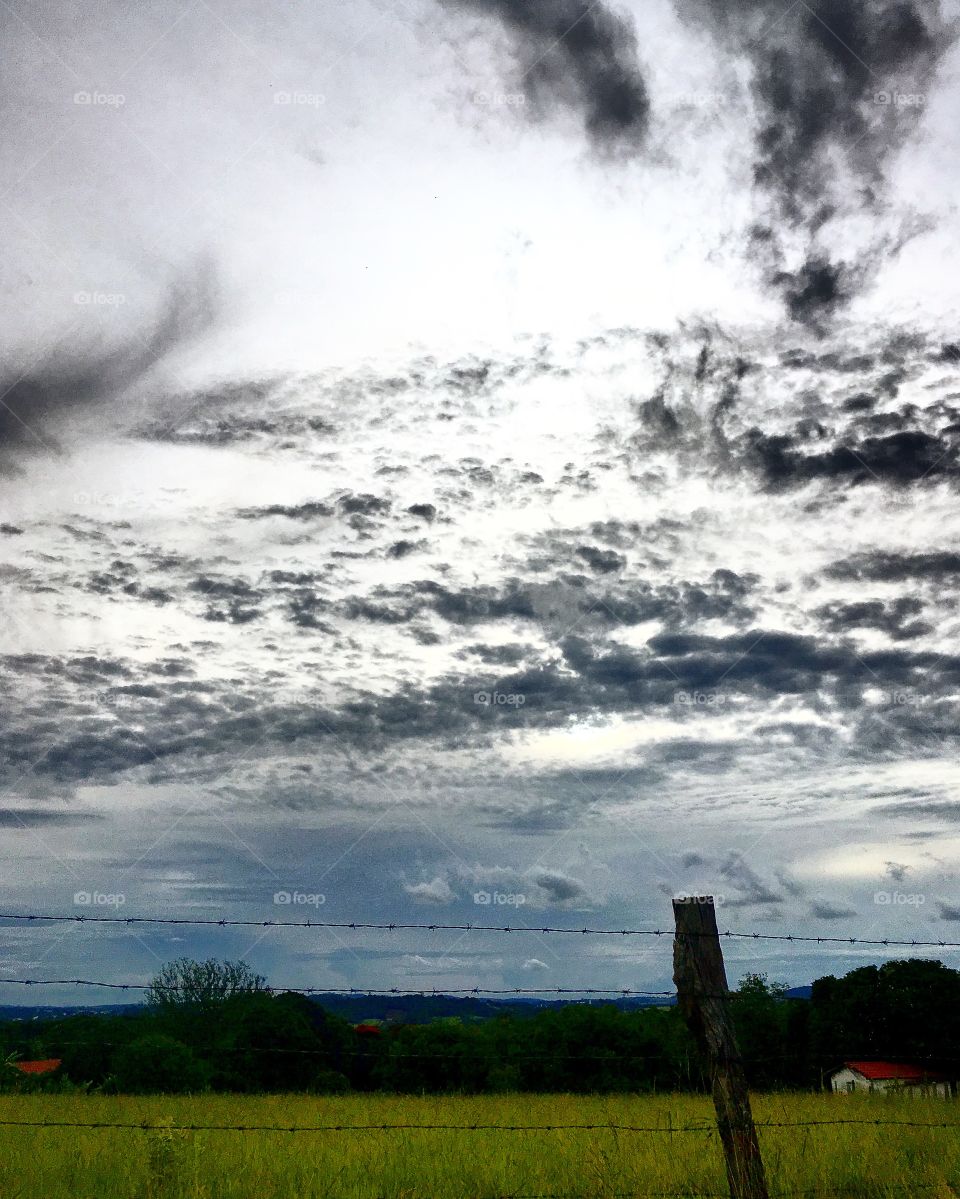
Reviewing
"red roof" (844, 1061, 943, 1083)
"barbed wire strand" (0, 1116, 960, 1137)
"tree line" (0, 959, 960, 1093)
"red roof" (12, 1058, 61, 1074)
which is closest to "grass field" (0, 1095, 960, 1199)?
"barbed wire strand" (0, 1116, 960, 1137)

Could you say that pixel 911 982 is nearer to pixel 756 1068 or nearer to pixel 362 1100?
pixel 756 1068

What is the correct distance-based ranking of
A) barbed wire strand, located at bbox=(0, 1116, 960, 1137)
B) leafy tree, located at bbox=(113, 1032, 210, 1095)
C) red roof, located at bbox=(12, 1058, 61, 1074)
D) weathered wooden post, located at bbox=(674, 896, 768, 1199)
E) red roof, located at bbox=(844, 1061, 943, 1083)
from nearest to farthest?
1. weathered wooden post, located at bbox=(674, 896, 768, 1199)
2. barbed wire strand, located at bbox=(0, 1116, 960, 1137)
3. leafy tree, located at bbox=(113, 1032, 210, 1095)
4. red roof, located at bbox=(12, 1058, 61, 1074)
5. red roof, located at bbox=(844, 1061, 943, 1083)

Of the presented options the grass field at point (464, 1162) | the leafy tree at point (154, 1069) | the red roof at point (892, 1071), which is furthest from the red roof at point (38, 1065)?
the red roof at point (892, 1071)

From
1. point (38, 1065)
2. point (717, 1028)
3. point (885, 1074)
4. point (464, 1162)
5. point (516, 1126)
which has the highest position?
point (717, 1028)

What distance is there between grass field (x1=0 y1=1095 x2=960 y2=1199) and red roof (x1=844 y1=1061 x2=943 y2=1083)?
16111 mm

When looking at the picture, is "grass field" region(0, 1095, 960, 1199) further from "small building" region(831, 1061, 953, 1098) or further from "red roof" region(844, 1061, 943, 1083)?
"red roof" region(844, 1061, 943, 1083)

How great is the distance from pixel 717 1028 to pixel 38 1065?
22409mm

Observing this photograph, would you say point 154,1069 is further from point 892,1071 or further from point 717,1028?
point 892,1071

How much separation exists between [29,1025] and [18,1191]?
585 inches

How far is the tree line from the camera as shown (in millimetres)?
21234

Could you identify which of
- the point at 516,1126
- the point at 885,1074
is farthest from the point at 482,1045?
the point at 885,1074

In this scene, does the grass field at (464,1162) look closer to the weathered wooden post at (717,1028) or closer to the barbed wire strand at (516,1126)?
the barbed wire strand at (516,1126)

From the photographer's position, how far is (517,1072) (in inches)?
851

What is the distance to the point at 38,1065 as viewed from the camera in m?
23.5
